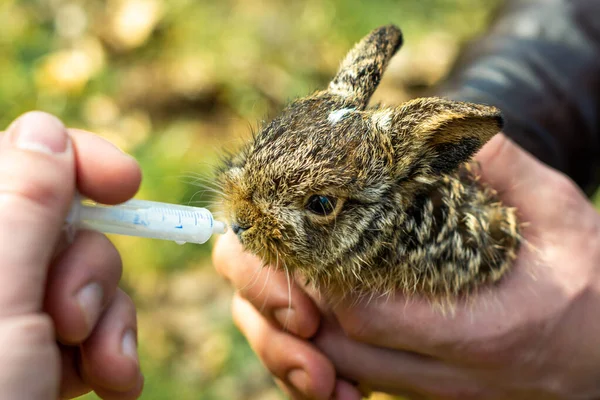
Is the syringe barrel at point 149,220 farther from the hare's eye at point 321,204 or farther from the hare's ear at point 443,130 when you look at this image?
the hare's ear at point 443,130

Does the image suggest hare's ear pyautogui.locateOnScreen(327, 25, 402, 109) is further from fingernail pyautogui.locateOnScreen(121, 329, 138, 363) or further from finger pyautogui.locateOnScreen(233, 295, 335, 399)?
fingernail pyautogui.locateOnScreen(121, 329, 138, 363)

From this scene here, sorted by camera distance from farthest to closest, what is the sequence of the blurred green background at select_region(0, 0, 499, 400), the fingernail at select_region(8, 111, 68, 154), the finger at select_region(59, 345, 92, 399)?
the blurred green background at select_region(0, 0, 499, 400)
the finger at select_region(59, 345, 92, 399)
the fingernail at select_region(8, 111, 68, 154)

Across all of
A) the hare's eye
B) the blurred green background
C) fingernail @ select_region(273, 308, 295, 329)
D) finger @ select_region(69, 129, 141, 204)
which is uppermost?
finger @ select_region(69, 129, 141, 204)

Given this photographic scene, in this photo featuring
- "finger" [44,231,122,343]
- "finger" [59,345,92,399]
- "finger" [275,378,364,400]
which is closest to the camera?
"finger" [44,231,122,343]

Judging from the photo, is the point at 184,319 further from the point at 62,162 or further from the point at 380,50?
the point at 62,162

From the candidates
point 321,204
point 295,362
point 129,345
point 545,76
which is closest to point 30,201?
point 129,345

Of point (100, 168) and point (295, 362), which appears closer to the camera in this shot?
point (100, 168)

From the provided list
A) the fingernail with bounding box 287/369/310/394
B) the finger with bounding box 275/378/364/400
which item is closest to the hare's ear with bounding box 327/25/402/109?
the fingernail with bounding box 287/369/310/394

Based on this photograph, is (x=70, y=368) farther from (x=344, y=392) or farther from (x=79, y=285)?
(x=344, y=392)
